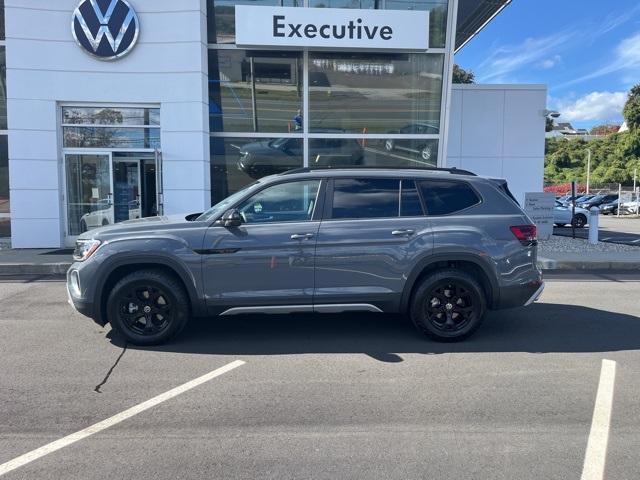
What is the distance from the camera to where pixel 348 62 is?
13.9 metres

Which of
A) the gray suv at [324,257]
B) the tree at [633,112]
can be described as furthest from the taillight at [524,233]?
the tree at [633,112]

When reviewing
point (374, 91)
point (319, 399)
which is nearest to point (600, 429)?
point (319, 399)

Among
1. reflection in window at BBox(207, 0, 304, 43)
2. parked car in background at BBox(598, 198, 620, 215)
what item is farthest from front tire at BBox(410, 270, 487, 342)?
parked car in background at BBox(598, 198, 620, 215)

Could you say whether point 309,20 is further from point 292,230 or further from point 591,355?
point 591,355

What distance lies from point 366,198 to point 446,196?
895 millimetres

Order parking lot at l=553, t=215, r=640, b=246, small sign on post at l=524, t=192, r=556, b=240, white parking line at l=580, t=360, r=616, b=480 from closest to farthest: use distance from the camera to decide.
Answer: white parking line at l=580, t=360, r=616, b=480
small sign on post at l=524, t=192, r=556, b=240
parking lot at l=553, t=215, r=640, b=246

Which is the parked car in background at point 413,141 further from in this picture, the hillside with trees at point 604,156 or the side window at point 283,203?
the hillside with trees at point 604,156

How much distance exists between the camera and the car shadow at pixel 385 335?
548 centimetres

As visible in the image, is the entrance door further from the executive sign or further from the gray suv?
the gray suv

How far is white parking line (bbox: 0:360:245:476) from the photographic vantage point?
→ 326 centimetres

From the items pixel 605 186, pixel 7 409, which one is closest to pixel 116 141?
pixel 7 409

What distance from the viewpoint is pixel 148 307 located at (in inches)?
213

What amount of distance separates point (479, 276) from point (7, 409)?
4.56 meters

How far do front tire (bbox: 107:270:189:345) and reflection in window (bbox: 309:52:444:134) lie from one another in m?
9.62
